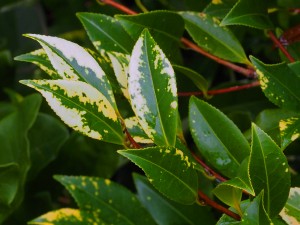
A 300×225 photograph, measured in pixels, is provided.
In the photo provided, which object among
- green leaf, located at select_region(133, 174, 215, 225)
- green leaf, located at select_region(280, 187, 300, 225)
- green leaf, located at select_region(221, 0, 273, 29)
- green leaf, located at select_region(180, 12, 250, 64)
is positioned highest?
green leaf, located at select_region(221, 0, 273, 29)

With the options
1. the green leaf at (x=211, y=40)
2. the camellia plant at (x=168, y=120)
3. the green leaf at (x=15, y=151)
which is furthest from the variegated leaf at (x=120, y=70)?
the green leaf at (x=15, y=151)

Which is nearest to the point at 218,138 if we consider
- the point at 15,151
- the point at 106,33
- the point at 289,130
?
the point at 289,130

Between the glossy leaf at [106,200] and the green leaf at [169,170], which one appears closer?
the green leaf at [169,170]

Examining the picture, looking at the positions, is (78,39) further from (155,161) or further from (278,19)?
(155,161)

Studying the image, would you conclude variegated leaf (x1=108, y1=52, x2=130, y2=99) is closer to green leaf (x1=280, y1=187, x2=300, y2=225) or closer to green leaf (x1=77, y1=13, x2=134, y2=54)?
green leaf (x1=77, y1=13, x2=134, y2=54)

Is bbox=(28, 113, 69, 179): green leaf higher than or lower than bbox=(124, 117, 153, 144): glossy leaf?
lower

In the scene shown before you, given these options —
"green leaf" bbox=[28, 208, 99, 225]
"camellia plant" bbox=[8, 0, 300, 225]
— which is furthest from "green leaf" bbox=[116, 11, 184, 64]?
"green leaf" bbox=[28, 208, 99, 225]

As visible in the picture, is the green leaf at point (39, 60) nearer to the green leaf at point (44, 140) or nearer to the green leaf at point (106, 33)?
the green leaf at point (106, 33)
